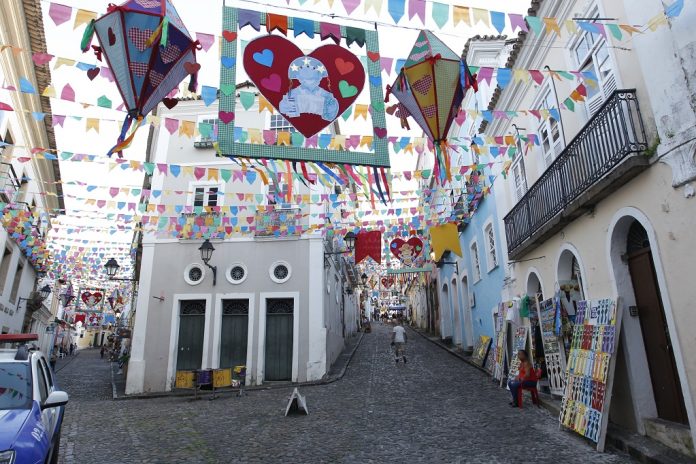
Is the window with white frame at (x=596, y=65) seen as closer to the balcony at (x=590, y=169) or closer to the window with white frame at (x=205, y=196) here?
the balcony at (x=590, y=169)

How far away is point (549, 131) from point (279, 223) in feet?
29.0

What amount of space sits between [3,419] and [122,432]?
491cm

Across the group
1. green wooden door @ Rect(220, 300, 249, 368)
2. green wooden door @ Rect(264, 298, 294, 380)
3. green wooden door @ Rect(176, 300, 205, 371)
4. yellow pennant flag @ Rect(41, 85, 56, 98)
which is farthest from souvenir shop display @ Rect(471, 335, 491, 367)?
yellow pennant flag @ Rect(41, 85, 56, 98)

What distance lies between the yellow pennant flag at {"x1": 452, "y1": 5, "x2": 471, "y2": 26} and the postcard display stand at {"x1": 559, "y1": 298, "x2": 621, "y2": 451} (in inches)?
175

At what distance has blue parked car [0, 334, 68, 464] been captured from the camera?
333cm

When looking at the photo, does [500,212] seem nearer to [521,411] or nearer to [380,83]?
[521,411]

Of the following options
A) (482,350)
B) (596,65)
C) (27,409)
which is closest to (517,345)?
(482,350)

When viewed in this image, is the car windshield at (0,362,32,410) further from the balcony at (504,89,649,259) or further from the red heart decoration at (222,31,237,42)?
the balcony at (504,89,649,259)

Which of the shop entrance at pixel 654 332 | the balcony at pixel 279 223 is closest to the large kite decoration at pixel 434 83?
the shop entrance at pixel 654 332

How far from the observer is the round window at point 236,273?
1434 cm

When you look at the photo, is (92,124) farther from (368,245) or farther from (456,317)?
(456,317)

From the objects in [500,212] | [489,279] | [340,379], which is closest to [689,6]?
[500,212]

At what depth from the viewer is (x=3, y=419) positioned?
12.0 feet

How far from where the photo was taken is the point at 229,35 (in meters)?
5.57
